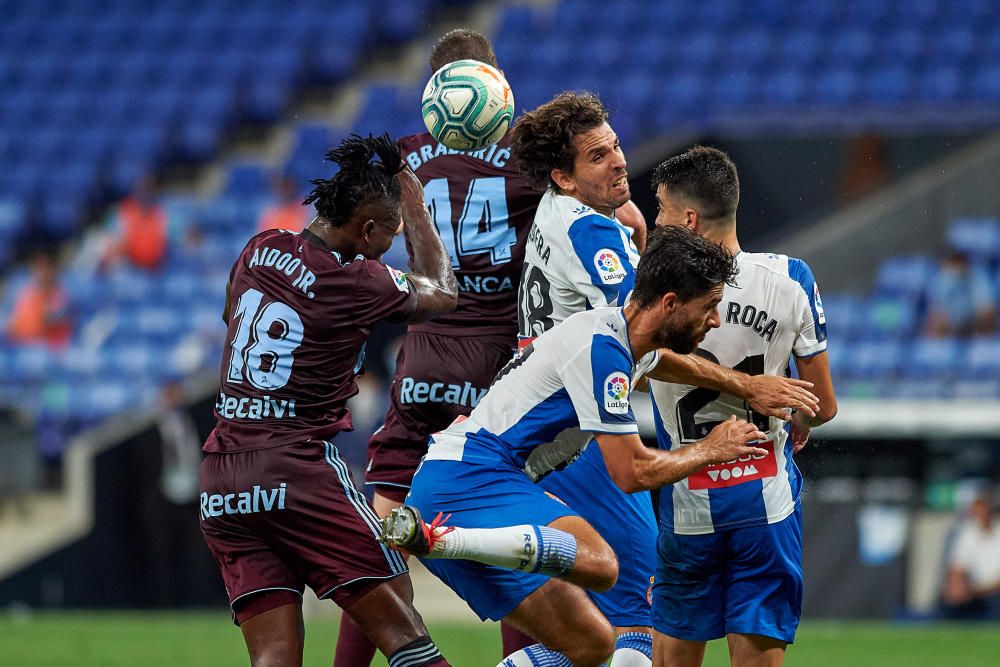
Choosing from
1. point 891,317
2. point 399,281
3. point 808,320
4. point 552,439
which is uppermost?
point 891,317

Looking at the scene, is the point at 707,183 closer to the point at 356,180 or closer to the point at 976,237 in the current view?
the point at 356,180

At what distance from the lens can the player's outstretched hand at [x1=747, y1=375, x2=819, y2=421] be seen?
5.24 m

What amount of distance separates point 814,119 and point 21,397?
8197mm

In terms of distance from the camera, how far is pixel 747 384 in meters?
5.30

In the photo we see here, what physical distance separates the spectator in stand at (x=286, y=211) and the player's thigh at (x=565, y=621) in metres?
10.5

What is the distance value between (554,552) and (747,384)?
91cm

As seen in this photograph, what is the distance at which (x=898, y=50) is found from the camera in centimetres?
1727

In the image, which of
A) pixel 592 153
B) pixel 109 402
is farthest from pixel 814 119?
pixel 592 153

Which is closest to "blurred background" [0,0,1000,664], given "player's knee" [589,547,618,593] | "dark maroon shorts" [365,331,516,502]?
"dark maroon shorts" [365,331,516,502]

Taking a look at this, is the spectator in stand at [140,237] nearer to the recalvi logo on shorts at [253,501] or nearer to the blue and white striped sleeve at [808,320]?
the recalvi logo on shorts at [253,501]

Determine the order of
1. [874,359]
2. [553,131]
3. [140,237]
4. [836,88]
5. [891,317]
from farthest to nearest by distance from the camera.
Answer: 1. [140,237]
2. [836,88]
3. [891,317]
4. [874,359]
5. [553,131]

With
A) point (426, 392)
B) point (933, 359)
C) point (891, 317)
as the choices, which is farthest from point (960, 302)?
point (426, 392)

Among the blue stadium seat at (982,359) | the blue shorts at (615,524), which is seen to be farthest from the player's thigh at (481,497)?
the blue stadium seat at (982,359)

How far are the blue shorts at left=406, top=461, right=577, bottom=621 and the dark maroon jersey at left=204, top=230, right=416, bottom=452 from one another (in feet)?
1.73
